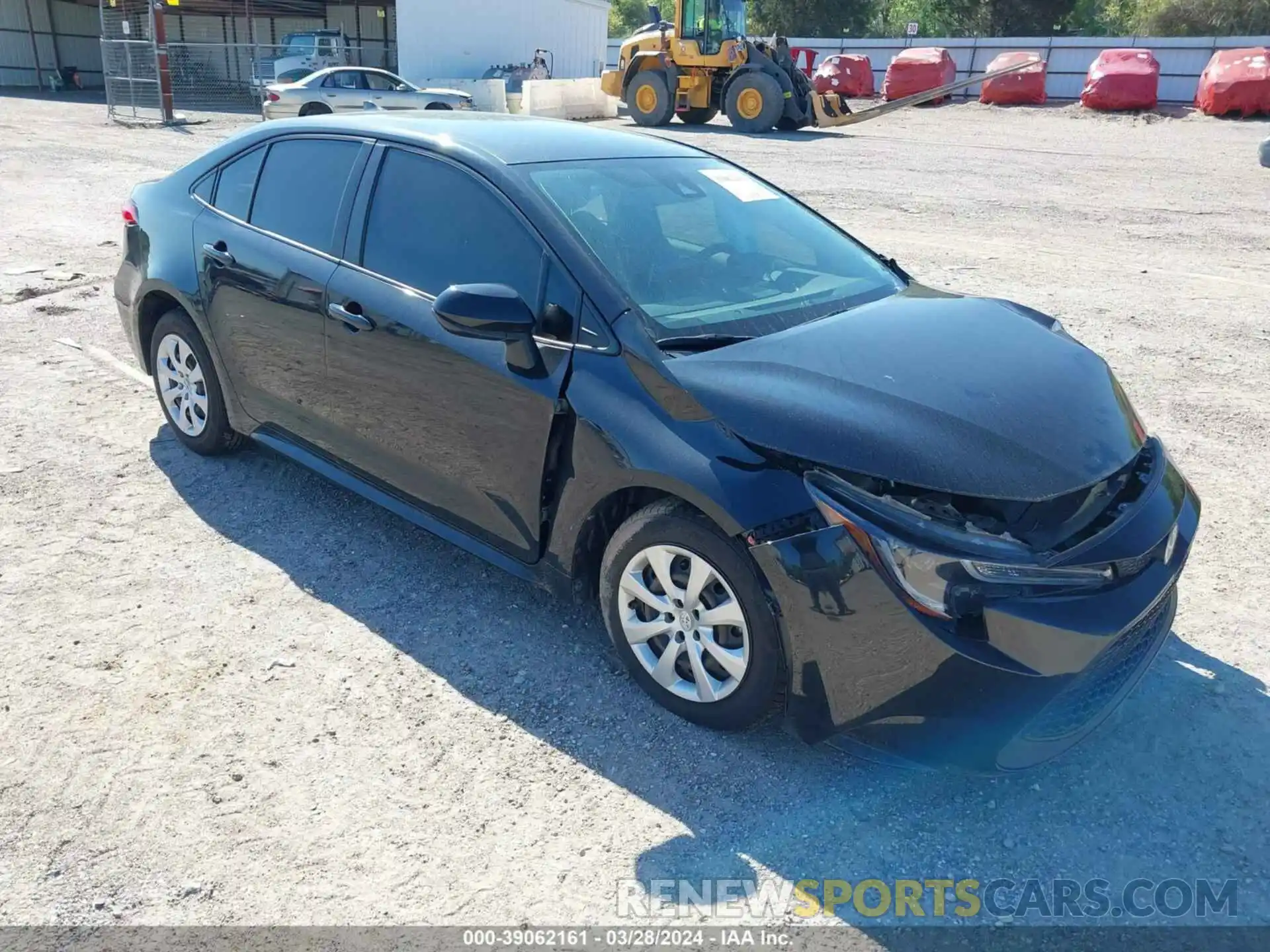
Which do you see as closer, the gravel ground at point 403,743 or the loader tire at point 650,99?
the gravel ground at point 403,743

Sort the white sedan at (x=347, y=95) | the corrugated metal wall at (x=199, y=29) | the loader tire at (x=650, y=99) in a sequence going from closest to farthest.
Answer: the white sedan at (x=347, y=95), the loader tire at (x=650, y=99), the corrugated metal wall at (x=199, y=29)

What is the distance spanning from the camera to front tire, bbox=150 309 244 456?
15.1 feet

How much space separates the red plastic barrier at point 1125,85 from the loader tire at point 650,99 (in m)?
13.2

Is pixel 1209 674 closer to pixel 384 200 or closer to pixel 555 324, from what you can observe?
pixel 555 324

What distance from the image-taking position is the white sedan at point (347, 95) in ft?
66.4

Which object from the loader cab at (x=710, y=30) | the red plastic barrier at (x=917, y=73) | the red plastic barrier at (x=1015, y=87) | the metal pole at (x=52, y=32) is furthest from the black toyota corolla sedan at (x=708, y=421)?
the metal pole at (x=52, y=32)

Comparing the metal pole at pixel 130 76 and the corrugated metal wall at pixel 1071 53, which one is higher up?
the corrugated metal wall at pixel 1071 53

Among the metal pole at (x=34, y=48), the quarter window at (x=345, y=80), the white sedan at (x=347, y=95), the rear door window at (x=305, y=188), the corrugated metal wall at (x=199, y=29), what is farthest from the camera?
the metal pole at (x=34, y=48)

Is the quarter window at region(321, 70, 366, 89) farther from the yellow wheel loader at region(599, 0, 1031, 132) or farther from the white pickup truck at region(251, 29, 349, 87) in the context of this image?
the yellow wheel loader at region(599, 0, 1031, 132)

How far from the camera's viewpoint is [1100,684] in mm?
2695

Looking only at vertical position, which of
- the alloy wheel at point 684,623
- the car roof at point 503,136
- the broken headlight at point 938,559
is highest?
the car roof at point 503,136

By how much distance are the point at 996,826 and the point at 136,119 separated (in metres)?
26.1

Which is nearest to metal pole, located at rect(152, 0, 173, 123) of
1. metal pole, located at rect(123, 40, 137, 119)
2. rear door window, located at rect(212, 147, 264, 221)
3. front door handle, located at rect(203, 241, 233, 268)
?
metal pole, located at rect(123, 40, 137, 119)

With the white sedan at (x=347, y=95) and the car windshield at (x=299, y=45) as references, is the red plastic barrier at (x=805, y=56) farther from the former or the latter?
the white sedan at (x=347, y=95)
